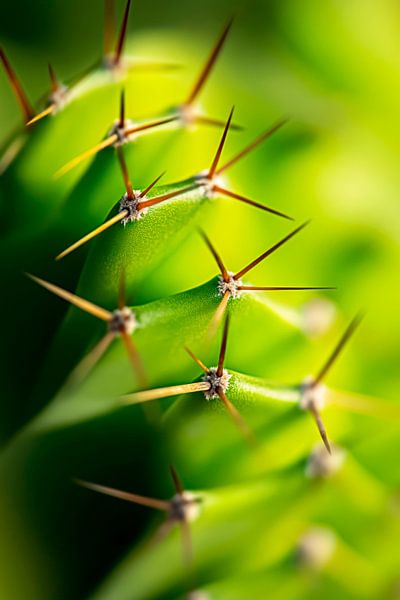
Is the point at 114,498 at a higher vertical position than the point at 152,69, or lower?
lower

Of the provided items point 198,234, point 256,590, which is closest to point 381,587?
point 256,590

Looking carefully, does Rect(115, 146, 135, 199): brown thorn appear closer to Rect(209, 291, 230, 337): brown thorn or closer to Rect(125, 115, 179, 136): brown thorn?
Rect(125, 115, 179, 136): brown thorn

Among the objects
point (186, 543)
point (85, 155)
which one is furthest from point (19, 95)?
point (186, 543)

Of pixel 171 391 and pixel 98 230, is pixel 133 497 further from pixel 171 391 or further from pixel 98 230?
pixel 98 230

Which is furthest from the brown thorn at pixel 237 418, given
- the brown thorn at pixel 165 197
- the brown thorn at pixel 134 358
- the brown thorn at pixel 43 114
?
the brown thorn at pixel 43 114

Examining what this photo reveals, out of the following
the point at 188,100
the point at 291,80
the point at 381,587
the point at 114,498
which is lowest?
the point at 381,587

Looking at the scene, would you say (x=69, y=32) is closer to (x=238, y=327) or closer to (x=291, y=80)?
(x=291, y=80)

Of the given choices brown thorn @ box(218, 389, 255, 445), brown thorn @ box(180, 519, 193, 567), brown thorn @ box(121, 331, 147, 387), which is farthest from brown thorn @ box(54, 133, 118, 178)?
brown thorn @ box(180, 519, 193, 567)
